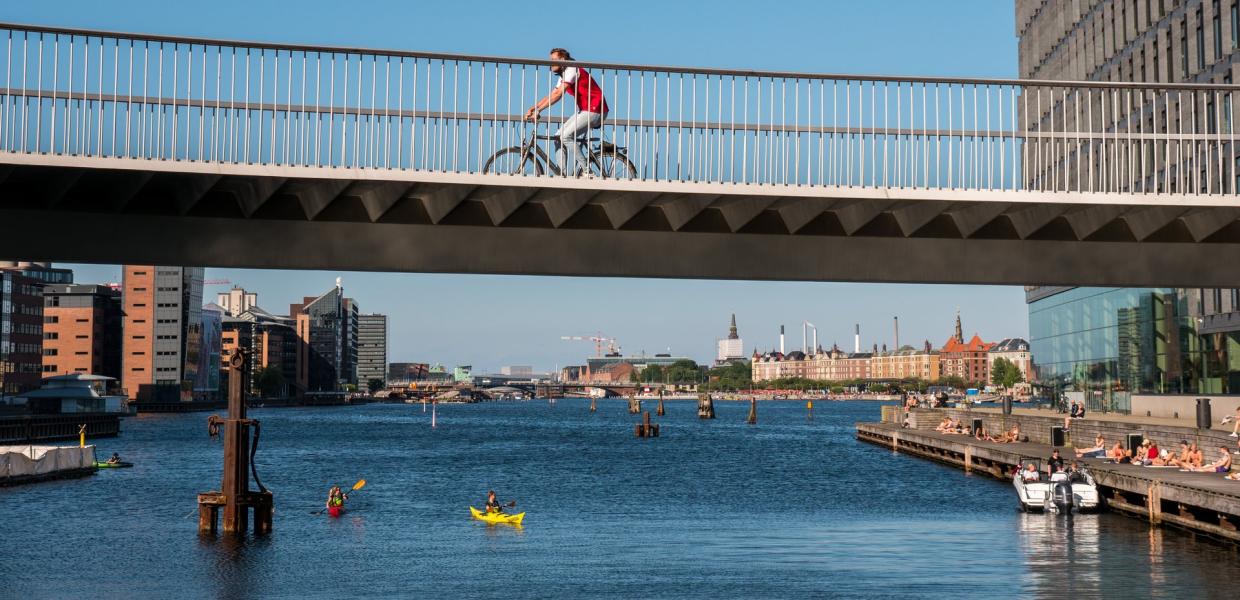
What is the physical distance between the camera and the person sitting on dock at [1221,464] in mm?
45812

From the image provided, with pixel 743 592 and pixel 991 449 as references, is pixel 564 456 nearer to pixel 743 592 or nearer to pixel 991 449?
pixel 991 449

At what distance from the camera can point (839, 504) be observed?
63.8 m

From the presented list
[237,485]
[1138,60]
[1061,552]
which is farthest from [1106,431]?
[237,485]

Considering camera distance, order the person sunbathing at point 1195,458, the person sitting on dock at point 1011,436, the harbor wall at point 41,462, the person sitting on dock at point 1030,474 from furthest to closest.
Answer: the person sitting on dock at point 1011,436 < the harbor wall at point 41,462 < the person sitting on dock at point 1030,474 < the person sunbathing at point 1195,458

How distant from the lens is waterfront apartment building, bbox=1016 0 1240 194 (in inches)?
2542

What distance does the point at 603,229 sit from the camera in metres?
22.5

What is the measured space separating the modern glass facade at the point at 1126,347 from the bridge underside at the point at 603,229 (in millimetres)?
47477

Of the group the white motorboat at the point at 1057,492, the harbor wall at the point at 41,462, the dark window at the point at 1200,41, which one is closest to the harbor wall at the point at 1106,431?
the white motorboat at the point at 1057,492

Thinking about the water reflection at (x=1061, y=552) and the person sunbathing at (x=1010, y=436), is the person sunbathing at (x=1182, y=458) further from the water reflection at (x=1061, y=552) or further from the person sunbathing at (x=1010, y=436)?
the person sunbathing at (x=1010, y=436)

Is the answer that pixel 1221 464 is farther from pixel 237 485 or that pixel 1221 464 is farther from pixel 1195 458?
pixel 237 485

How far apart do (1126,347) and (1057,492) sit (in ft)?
111

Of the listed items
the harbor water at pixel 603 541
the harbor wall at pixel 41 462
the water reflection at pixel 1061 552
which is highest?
the harbor wall at pixel 41 462

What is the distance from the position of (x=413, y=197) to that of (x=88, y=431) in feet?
418

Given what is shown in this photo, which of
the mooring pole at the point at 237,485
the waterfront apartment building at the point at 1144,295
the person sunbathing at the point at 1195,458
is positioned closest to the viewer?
the mooring pole at the point at 237,485
